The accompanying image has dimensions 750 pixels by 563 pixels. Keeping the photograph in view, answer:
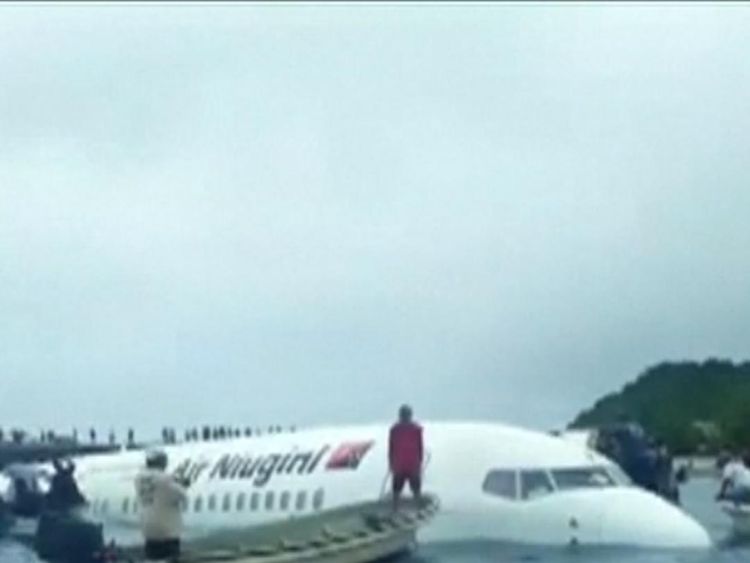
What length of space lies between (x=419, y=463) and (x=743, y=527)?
900 centimetres

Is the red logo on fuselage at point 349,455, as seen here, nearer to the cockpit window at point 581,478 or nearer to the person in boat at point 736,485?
the cockpit window at point 581,478

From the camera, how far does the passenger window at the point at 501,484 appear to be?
91.3 feet

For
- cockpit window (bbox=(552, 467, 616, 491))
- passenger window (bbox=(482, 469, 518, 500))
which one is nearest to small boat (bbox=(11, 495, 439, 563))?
passenger window (bbox=(482, 469, 518, 500))

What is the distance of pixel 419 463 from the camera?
92.9 ft

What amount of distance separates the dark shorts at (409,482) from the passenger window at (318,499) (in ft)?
6.13

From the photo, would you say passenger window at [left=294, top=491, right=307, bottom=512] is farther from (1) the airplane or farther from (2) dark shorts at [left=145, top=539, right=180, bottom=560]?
(2) dark shorts at [left=145, top=539, right=180, bottom=560]

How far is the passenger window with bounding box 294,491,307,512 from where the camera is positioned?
3012 centimetres

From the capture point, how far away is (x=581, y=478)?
28.2 meters

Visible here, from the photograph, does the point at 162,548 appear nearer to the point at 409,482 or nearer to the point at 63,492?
the point at 409,482

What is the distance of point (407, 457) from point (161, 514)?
7.08 meters

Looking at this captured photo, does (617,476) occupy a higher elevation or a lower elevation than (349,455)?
lower

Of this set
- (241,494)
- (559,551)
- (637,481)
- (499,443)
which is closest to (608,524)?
(559,551)

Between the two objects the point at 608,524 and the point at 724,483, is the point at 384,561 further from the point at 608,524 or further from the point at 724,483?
the point at 724,483

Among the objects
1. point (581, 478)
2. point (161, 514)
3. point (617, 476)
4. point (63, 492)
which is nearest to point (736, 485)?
point (617, 476)
